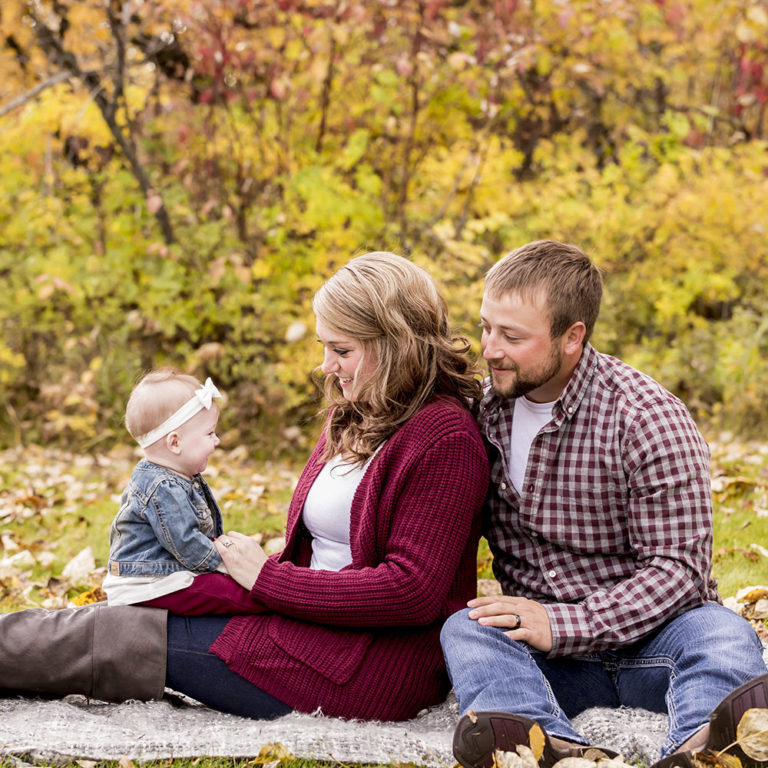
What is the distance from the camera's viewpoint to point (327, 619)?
7.80 ft

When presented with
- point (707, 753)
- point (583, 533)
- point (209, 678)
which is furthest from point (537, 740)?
point (209, 678)

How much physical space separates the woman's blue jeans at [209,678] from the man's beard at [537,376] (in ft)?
3.31

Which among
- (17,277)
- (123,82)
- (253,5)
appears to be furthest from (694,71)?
(17,277)

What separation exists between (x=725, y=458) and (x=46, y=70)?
5.82 meters

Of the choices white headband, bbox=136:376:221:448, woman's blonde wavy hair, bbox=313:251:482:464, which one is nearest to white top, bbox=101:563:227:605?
white headband, bbox=136:376:221:448

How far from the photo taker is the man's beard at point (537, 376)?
7.92 ft

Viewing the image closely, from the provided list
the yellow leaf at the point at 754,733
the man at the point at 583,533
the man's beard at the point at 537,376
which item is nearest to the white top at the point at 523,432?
the man at the point at 583,533

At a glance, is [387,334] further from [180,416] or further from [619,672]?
[619,672]

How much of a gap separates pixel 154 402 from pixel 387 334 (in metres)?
0.74

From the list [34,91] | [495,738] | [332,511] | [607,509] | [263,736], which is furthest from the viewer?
[34,91]

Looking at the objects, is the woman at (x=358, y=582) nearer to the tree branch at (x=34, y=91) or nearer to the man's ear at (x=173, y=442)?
the man's ear at (x=173, y=442)

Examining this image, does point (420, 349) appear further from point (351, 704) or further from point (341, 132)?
point (341, 132)

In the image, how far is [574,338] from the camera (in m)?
2.45

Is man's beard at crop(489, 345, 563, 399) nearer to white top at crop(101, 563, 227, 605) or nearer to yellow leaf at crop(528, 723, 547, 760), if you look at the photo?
yellow leaf at crop(528, 723, 547, 760)
